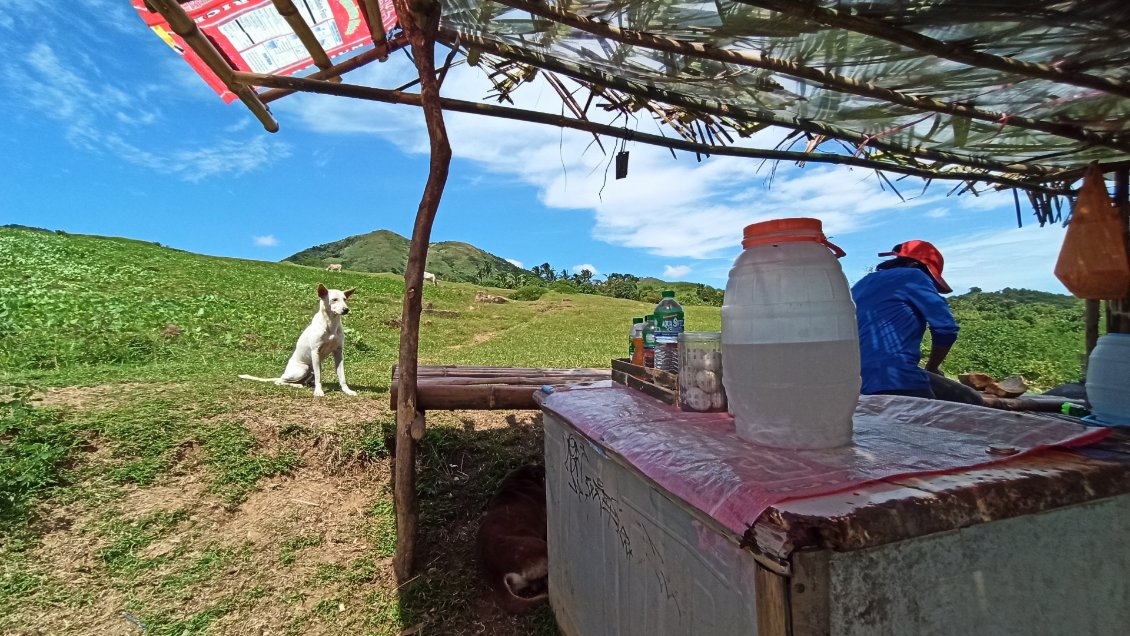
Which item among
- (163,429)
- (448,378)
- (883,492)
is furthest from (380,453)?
(883,492)

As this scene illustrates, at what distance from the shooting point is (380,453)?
17.3 ft

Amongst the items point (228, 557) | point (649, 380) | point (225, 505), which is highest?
point (649, 380)

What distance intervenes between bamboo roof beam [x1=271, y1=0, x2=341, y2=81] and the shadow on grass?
3.26 meters

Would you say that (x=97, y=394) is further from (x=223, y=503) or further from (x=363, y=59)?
(x=363, y=59)

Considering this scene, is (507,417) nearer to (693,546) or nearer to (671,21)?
(671,21)

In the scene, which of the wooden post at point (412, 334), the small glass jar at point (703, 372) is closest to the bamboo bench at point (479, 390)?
the wooden post at point (412, 334)

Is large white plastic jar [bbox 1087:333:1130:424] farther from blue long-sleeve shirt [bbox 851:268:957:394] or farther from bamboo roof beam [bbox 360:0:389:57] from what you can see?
bamboo roof beam [bbox 360:0:389:57]

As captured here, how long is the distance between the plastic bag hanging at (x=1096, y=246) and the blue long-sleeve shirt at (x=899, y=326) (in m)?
1.21

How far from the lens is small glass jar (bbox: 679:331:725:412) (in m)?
2.26

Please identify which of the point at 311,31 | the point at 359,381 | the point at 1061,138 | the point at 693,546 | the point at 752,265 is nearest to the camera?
the point at 693,546

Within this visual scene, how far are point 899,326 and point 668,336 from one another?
2.15 meters

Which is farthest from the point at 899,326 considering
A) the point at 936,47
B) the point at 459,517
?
the point at 459,517

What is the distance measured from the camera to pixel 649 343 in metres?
3.08

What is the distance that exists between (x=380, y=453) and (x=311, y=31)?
3.51 meters
